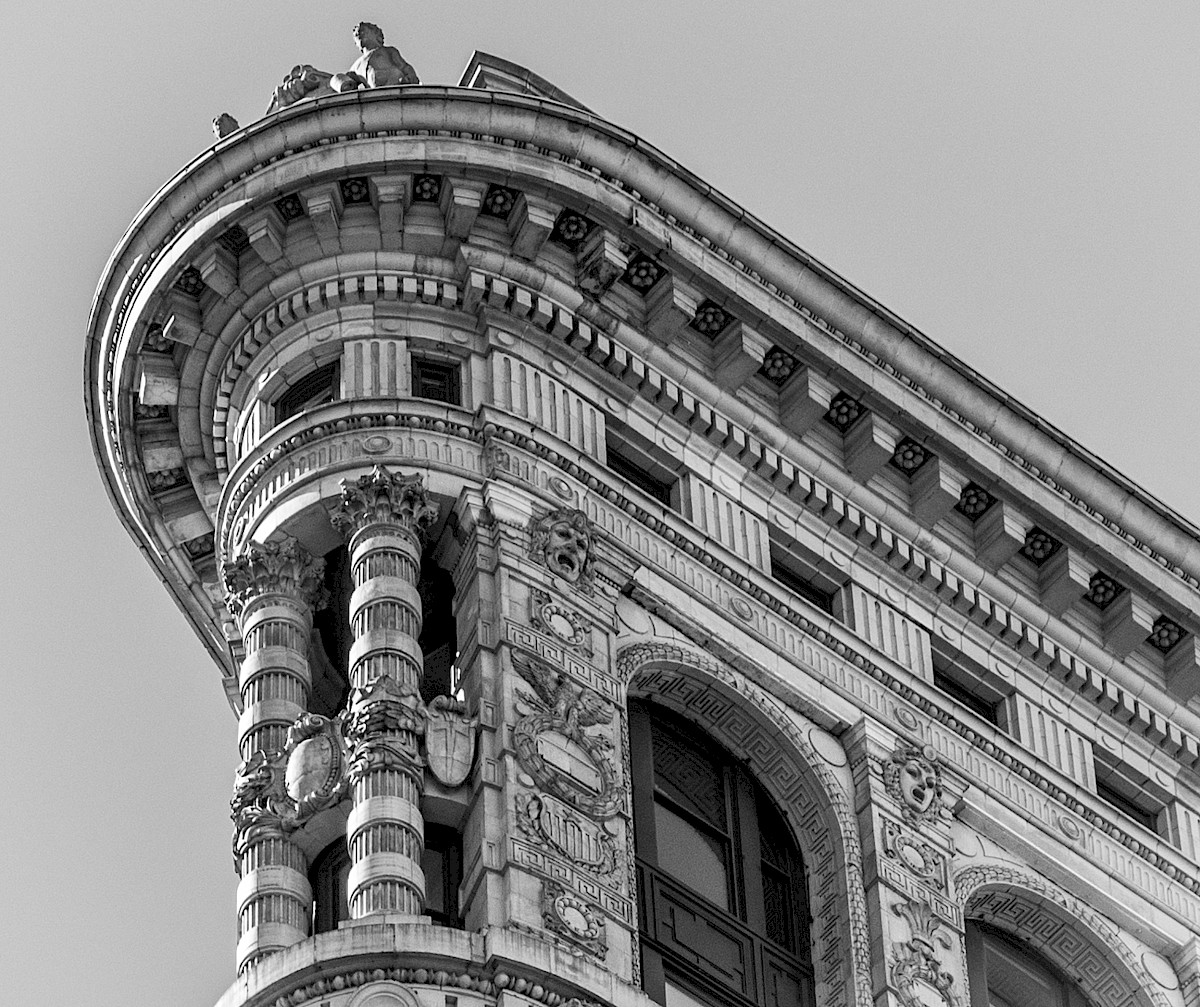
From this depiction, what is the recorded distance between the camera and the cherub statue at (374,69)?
48312 mm

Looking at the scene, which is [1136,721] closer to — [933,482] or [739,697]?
[933,482]

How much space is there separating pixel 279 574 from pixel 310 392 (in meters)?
3.01

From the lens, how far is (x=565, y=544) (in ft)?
141

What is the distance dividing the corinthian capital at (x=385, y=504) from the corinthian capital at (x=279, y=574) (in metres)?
0.59

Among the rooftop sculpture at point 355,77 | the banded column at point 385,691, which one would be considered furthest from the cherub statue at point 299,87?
the banded column at point 385,691

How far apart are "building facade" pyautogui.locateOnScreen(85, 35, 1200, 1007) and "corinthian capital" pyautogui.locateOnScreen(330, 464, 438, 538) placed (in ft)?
0.23

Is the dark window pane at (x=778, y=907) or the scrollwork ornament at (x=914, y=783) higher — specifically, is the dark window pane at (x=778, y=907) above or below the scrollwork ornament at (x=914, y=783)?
below

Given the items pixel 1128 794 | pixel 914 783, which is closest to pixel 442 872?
pixel 914 783

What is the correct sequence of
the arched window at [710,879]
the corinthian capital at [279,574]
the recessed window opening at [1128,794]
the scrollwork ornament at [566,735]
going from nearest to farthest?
the scrollwork ornament at [566,735] → the arched window at [710,879] → the corinthian capital at [279,574] → the recessed window opening at [1128,794]

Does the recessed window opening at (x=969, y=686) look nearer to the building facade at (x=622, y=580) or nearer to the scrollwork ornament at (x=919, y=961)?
the building facade at (x=622, y=580)

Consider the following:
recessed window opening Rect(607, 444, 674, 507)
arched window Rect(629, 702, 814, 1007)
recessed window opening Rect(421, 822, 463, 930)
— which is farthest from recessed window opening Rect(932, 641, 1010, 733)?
recessed window opening Rect(421, 822, 463, 930)

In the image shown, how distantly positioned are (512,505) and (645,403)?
3528 mm

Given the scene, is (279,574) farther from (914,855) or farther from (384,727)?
(914,855)

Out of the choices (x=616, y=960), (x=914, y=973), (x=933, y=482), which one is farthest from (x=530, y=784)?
(x=933, y=482)
